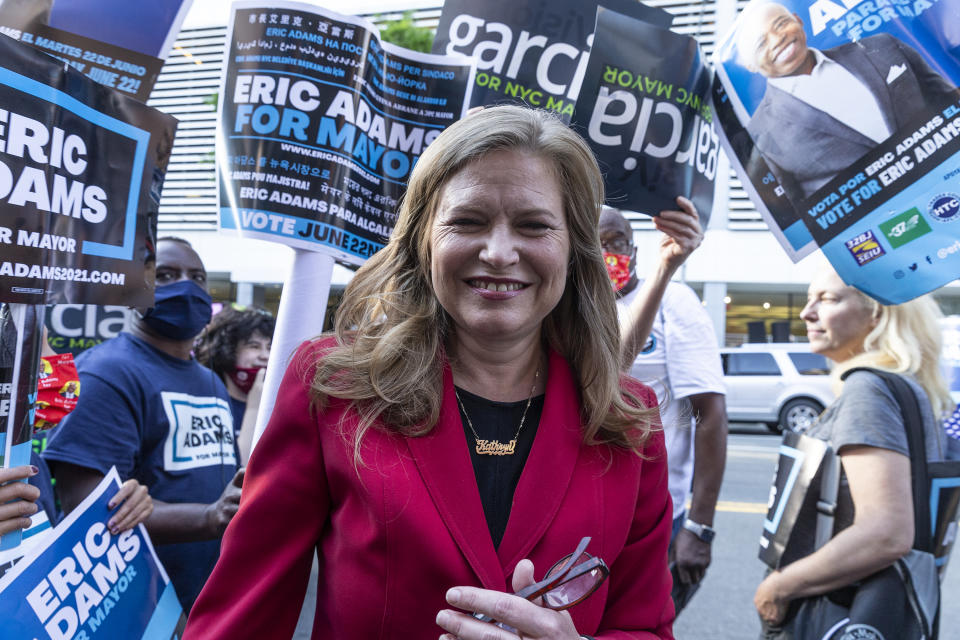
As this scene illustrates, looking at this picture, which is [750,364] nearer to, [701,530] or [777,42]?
[701,530]

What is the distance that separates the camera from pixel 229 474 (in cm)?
292

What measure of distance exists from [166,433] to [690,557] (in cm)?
206

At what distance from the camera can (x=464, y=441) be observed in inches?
60.7

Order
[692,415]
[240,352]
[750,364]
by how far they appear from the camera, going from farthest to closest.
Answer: [750,364]
[240,352]
[692,415]

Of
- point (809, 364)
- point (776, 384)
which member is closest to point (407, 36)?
point (776, 384)

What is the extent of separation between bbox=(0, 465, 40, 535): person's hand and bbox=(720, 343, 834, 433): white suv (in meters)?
14.4

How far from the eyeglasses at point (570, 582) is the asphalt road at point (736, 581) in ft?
12.8

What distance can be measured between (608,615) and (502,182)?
3.10ft

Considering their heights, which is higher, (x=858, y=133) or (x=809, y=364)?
(x=858, y=133)

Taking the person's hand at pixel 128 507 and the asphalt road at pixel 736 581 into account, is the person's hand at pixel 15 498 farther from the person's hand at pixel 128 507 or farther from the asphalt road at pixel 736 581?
the asphalt road at pixel 736 581

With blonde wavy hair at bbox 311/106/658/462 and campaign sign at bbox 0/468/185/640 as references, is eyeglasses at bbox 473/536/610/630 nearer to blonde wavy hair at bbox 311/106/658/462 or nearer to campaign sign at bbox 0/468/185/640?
blonde wavy hair at bbox 311/106/658/462

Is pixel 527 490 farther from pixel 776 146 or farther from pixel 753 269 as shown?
pixel 753 269

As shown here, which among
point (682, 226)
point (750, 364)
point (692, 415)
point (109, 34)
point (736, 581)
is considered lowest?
point (736, 581)

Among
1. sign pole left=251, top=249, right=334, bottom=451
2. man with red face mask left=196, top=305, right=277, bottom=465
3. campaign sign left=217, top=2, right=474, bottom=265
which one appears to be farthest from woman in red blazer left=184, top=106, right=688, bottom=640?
man with red face mask left=196, top=305, right=277, bottom=465
